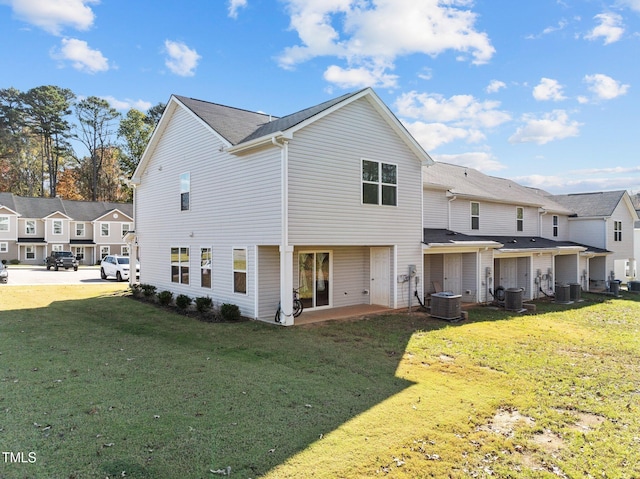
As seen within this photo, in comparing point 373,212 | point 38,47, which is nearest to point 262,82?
point 373,212

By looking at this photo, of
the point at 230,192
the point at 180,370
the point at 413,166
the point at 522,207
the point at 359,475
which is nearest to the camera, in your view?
the point at 359,475

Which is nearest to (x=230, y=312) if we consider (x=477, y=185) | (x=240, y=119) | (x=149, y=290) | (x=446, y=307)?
(x=149, y=290)

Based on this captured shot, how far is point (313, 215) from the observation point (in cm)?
1142

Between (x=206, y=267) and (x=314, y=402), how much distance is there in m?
9.67

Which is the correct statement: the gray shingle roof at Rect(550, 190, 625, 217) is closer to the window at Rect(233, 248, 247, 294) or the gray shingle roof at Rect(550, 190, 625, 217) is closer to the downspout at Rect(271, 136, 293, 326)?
the downspout at Rect(271, 136, 293, 326)

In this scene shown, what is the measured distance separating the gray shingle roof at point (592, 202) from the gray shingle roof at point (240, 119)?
21972 mm

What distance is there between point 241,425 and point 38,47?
26774 mm

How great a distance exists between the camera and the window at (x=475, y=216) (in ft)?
62.1

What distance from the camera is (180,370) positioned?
7.07 metres

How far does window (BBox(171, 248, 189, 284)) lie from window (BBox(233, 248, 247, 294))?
371 centimetres

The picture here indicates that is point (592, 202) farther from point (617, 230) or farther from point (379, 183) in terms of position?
point (379, 183)

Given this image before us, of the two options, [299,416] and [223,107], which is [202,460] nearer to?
[299,416]

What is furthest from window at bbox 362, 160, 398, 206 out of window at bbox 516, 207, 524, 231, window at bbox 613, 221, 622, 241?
window at bbox 613, 221, 622, 241

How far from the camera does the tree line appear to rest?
4950 centimetres
